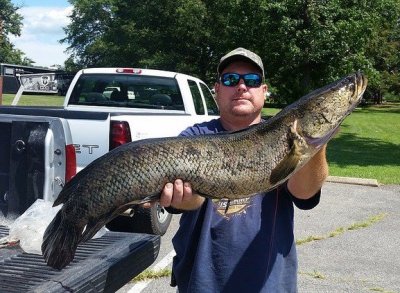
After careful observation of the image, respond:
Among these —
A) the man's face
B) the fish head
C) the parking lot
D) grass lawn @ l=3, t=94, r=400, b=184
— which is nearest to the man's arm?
the fish head

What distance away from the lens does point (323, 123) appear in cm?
253

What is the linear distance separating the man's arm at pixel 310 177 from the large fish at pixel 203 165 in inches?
5.6

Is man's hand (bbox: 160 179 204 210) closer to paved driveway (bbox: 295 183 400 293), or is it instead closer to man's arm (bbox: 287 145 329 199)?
man's arm (bbox: 287 145 329 199)

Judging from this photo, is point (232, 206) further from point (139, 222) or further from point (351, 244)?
point (351, 244)

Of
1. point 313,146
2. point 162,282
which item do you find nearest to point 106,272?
point 313,146

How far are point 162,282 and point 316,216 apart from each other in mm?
4013

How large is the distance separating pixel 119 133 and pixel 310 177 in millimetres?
3550

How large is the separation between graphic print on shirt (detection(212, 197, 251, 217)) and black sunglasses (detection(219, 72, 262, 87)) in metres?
0.61

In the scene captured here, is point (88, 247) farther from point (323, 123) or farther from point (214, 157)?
point (323, 123)

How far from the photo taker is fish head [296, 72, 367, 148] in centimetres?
253

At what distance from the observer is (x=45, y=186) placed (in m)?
4.16

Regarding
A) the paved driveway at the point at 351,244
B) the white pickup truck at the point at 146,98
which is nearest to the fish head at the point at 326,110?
the paved driveway at the point at 351,244

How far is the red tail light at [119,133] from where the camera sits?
19.5ft

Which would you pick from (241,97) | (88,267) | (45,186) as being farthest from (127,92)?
(241,97)
